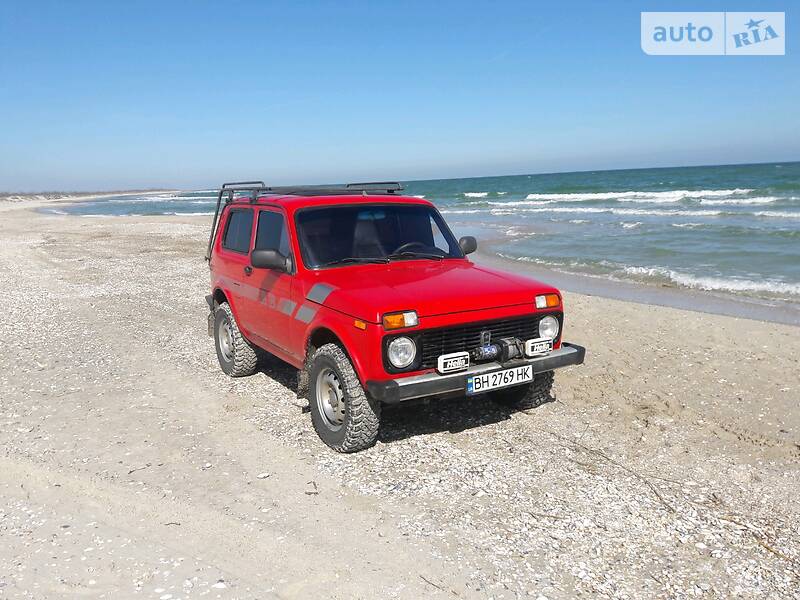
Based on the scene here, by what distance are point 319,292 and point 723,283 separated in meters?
10.4

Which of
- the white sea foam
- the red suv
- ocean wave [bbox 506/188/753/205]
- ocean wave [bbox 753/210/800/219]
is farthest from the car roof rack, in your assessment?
ocean wave [bbox 506/188/753/205]

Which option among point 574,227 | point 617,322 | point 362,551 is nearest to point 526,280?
point 362,551

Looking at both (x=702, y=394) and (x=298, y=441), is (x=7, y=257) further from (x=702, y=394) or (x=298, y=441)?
(x=702, y=394)

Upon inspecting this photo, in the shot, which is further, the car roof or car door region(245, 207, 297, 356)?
the car roof

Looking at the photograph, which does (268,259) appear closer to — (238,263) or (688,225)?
(238,263)

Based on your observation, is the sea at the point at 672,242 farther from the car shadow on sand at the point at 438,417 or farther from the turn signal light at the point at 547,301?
the turn signal light at the point at 547,301

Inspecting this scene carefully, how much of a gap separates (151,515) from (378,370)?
1725 mm

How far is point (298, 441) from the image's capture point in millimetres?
→ 5254

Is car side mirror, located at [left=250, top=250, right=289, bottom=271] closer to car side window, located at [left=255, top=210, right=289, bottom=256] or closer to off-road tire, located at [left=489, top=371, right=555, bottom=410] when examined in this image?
car side window, located at [left=255, top=210, right=289, bottom=256]

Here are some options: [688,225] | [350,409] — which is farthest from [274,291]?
[688,225]

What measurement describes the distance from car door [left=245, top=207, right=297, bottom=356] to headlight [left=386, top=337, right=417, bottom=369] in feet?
4.23

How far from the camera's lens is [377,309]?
175 inches

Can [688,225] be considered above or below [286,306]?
below

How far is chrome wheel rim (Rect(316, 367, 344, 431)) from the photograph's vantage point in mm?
5016
